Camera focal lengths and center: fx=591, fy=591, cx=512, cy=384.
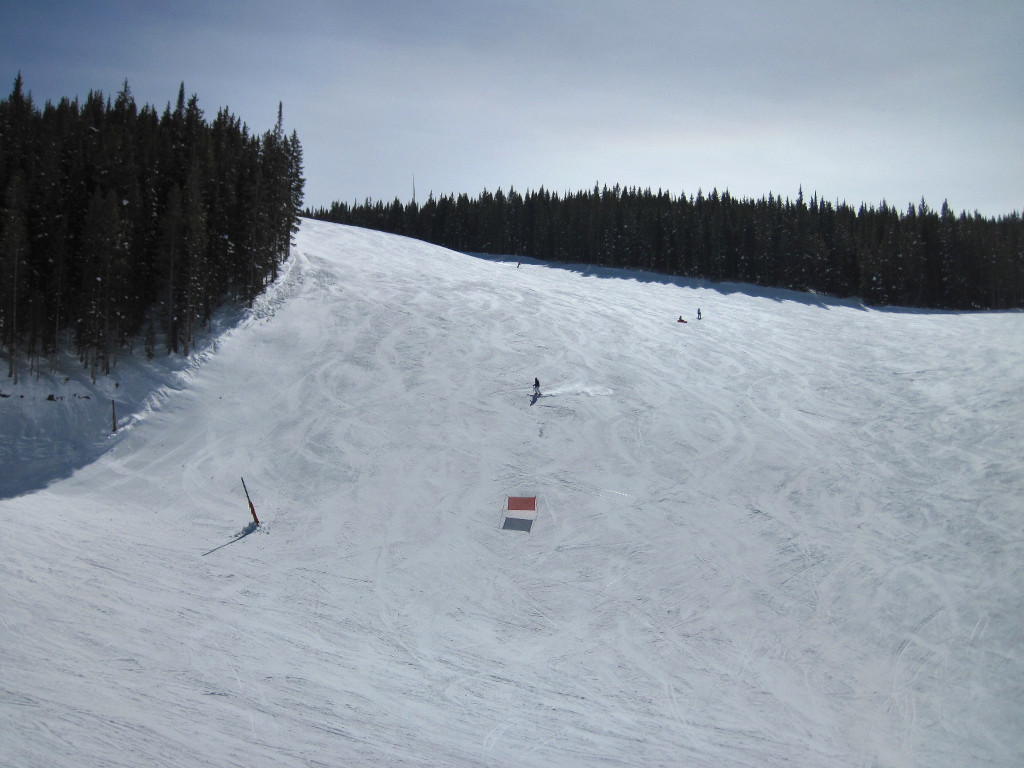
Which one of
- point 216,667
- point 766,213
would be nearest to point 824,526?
point 216,667

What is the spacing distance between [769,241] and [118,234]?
64.5 metres

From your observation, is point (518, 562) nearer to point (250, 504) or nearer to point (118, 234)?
point (250, 504)

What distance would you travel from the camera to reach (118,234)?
25484mm

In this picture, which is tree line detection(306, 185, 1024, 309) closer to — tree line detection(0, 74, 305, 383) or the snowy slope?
the snowy slope

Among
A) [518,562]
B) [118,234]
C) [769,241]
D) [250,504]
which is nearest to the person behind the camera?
[518,562]

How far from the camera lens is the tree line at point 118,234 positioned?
24891mm

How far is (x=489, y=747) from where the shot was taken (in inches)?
385

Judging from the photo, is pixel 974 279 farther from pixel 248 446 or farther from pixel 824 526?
pixel 248 446

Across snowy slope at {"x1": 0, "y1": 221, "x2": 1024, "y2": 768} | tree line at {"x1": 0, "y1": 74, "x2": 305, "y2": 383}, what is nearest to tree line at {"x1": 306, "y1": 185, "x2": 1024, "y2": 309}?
snowy slope at {"x1": 0, "y1": 221, "x2": 1024, "y2": 768}

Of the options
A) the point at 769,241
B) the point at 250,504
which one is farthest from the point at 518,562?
the point at 769,241

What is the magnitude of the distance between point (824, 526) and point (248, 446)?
62.7ft

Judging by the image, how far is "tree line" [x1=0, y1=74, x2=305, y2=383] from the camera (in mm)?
24891

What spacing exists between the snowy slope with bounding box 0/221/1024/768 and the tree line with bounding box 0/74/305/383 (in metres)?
2.79

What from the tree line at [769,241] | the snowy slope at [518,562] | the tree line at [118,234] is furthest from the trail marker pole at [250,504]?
the tree line at [769,241]
